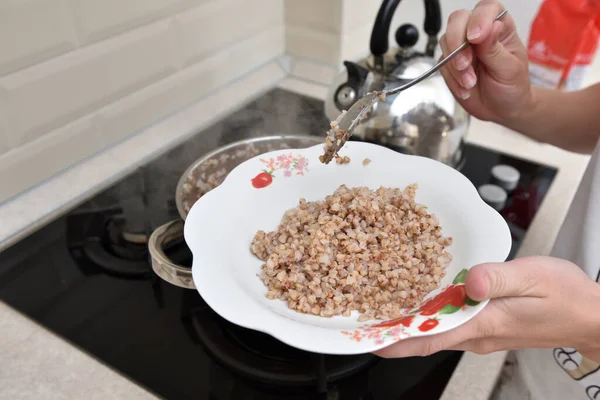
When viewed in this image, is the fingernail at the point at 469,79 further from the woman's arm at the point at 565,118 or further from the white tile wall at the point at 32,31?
the white tile wall at the point at 32,31

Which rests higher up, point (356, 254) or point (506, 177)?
point (356, 254)

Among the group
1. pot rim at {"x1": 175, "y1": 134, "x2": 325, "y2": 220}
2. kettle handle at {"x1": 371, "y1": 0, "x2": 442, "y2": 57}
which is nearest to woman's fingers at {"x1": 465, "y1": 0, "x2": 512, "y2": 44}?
kettle handle at {"x1": 371, "y1": 0, "x2": 442, "y2": 57}

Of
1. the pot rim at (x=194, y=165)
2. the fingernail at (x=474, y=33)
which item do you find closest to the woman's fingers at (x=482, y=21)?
the fingernail at (x=474, y=33)

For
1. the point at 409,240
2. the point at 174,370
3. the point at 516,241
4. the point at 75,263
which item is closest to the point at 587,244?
the point at 516,241

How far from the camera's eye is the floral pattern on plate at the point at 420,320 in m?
0.46

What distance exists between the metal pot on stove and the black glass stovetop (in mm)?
→ 76

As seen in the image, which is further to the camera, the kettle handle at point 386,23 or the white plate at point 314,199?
the kettle handle at point 386,23

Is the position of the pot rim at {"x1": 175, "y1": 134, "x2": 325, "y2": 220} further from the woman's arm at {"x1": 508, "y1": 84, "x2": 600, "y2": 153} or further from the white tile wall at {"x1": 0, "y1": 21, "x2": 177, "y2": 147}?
the woman's arm at {"x1": 508, "y1": 84, "x2": 600, "y2": 153}

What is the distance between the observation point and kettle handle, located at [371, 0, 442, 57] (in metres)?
0.82

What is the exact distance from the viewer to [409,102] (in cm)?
90

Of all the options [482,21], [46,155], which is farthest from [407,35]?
[46,155]

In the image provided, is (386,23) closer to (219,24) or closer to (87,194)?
(219,24)

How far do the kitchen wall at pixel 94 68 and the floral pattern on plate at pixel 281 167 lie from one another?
42 centimetres

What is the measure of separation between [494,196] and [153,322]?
61 centimetres
